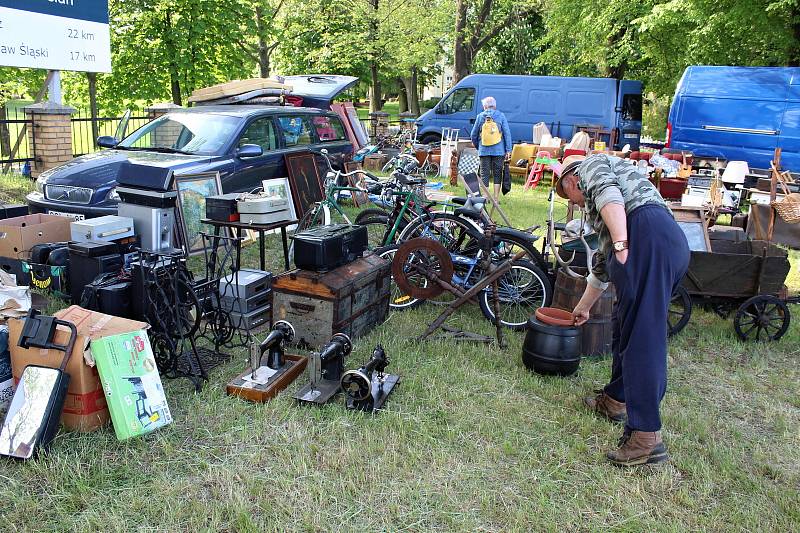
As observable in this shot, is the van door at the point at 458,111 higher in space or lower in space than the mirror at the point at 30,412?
higher

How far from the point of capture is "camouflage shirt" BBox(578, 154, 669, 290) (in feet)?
10.9

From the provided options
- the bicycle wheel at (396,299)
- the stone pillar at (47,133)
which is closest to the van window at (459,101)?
the stone pillar at (47,133)

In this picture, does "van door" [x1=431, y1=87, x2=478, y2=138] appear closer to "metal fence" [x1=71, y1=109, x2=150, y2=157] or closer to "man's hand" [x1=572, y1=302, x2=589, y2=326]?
"metal fence" [x1=71, y1=109, x2=150, y2=157]

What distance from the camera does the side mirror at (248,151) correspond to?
7449 millimetres

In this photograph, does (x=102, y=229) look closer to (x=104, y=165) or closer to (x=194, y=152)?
(x=104, y=165)

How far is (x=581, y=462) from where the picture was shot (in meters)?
3.50

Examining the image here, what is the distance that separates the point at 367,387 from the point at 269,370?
0.79 m

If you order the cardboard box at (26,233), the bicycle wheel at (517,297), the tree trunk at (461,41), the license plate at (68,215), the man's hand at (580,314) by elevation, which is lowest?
the bicycle wheel at (517,297)

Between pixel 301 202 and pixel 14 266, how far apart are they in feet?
11.7

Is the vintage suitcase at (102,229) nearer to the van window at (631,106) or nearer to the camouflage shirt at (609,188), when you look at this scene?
the camouflage shirt at (609,188)

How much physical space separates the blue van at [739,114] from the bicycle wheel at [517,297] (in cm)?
→ 926

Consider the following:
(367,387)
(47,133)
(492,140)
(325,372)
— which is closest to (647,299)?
(367,387)

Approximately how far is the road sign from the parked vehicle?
2.74m

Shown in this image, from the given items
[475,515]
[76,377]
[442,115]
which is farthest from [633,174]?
[442,115]
